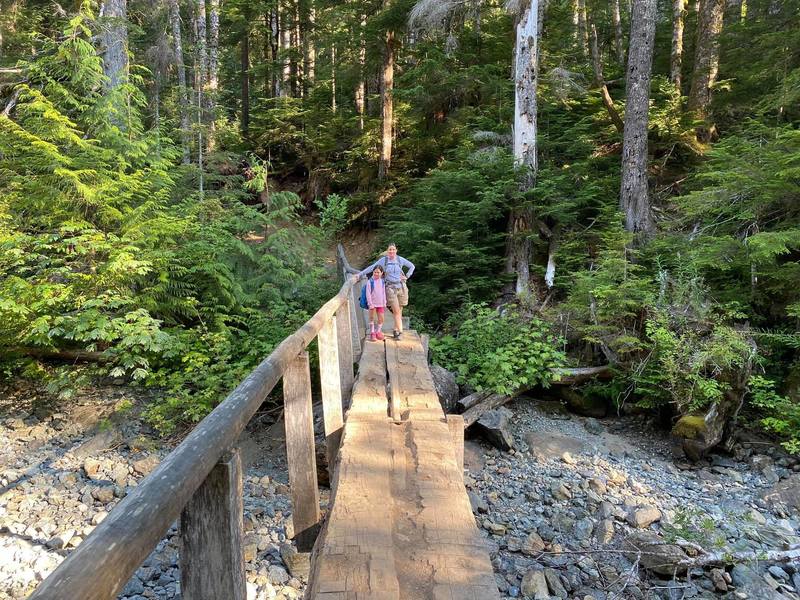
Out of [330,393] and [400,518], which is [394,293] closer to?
[330,393]

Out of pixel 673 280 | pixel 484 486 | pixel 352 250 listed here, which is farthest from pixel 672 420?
pixel 352 250

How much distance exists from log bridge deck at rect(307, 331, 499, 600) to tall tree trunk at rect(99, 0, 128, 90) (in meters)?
10.6

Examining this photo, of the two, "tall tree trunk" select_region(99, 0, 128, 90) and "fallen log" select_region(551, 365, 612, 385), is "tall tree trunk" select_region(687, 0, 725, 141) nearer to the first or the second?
"fallen log" select_region(551, 365, 612, 385)

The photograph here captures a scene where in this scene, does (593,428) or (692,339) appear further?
(593,428)

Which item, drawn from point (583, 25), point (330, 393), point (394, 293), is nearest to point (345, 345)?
point (394, 293)

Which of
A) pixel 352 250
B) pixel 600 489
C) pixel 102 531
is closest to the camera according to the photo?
pixel 102 531

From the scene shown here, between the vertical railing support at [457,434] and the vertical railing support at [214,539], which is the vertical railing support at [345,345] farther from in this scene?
the vertical railing support at [214,539]

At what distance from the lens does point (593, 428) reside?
8141mm

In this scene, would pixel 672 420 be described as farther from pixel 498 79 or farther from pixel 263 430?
pixel 498 79

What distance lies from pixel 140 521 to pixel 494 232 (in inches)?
473

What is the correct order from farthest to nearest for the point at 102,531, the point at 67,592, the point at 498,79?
1. the point at 498,79
2. the point at 102,531
3. the point at 67,592

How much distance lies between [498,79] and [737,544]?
13.9m

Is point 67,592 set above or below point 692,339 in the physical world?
above

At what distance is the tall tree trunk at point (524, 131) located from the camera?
37.1ft
